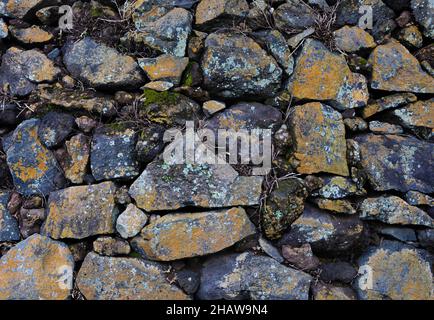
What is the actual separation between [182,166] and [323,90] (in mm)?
1759

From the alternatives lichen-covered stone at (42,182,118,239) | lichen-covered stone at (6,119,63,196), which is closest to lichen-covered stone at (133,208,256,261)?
lichen-covered stone at (42,182,118,239)

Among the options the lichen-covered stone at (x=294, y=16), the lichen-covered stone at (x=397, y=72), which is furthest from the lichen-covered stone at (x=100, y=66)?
the lichen-covered stone at (x=397, y=72)

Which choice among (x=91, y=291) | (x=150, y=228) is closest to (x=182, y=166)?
(x=150, y=228)

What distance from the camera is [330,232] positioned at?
4.15m

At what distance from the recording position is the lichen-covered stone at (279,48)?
4539 mm

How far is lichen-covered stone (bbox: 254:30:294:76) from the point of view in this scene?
454 centimetres

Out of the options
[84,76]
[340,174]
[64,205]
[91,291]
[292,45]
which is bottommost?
[91,291]

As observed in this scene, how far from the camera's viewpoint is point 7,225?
14.4 feet

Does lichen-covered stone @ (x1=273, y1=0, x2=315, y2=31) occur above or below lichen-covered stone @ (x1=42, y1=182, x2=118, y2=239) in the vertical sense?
above

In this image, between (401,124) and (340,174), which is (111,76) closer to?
(340,174)

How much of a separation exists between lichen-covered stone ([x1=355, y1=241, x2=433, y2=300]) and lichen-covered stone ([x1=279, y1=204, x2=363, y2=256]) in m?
0.27

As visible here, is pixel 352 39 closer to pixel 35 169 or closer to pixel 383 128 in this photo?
pixel 383 128

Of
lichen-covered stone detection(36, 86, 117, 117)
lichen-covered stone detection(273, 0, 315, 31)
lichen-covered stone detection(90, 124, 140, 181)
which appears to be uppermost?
lichen-covered stone detection(273, 0, 315, 31)

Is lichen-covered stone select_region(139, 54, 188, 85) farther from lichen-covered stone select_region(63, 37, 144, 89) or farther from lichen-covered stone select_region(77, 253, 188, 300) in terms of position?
lichen-covered stone select_region(77, 253, 188, 300)
